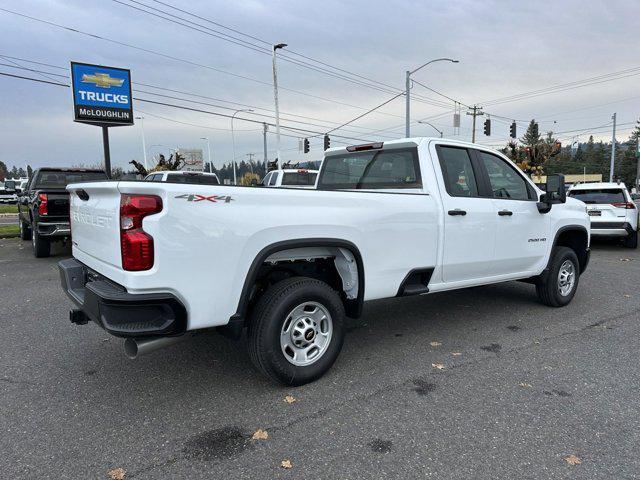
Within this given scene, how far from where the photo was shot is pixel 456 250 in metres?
4.46

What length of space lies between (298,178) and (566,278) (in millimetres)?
8927

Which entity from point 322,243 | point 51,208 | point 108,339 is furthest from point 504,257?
point 51,208

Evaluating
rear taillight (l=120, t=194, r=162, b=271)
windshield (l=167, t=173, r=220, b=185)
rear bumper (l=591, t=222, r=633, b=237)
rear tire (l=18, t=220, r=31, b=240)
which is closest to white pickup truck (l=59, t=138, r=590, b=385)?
rear taillight (l=120, t=194, r=162, b=271)

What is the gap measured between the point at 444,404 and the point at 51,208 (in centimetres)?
878

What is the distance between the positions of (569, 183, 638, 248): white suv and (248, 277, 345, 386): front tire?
10287 millimetres

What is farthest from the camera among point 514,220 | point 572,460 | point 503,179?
point 503,179

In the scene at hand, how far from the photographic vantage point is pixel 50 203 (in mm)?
9117

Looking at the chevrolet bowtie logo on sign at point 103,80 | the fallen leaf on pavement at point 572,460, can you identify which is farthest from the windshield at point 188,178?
the fallen leaf on pavement at point 572,460

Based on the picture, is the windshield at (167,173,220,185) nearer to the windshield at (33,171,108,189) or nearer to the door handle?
the windshield at (33,171,108,189)

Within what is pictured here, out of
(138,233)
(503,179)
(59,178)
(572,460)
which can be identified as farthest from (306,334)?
(59,178)

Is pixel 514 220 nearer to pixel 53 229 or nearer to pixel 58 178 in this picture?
pixel 53 229

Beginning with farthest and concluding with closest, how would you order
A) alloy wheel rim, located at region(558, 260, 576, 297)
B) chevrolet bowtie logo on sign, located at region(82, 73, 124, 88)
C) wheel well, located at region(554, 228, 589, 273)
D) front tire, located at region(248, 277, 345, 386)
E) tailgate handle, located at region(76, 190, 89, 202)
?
chevrolet bowtie logo on sign, located at region(82, 73, 124, 88) → wheel well, located at region(554, 228, 589, 273) → alloy wheel rim, located at region(558, 260, 576, 297) → tailgate handle, located at region(76, 190, 89, 202) → front tire, located at region(248, 277, 345, 386)

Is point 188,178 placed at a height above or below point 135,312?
above

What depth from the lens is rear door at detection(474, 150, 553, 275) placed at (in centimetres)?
494
